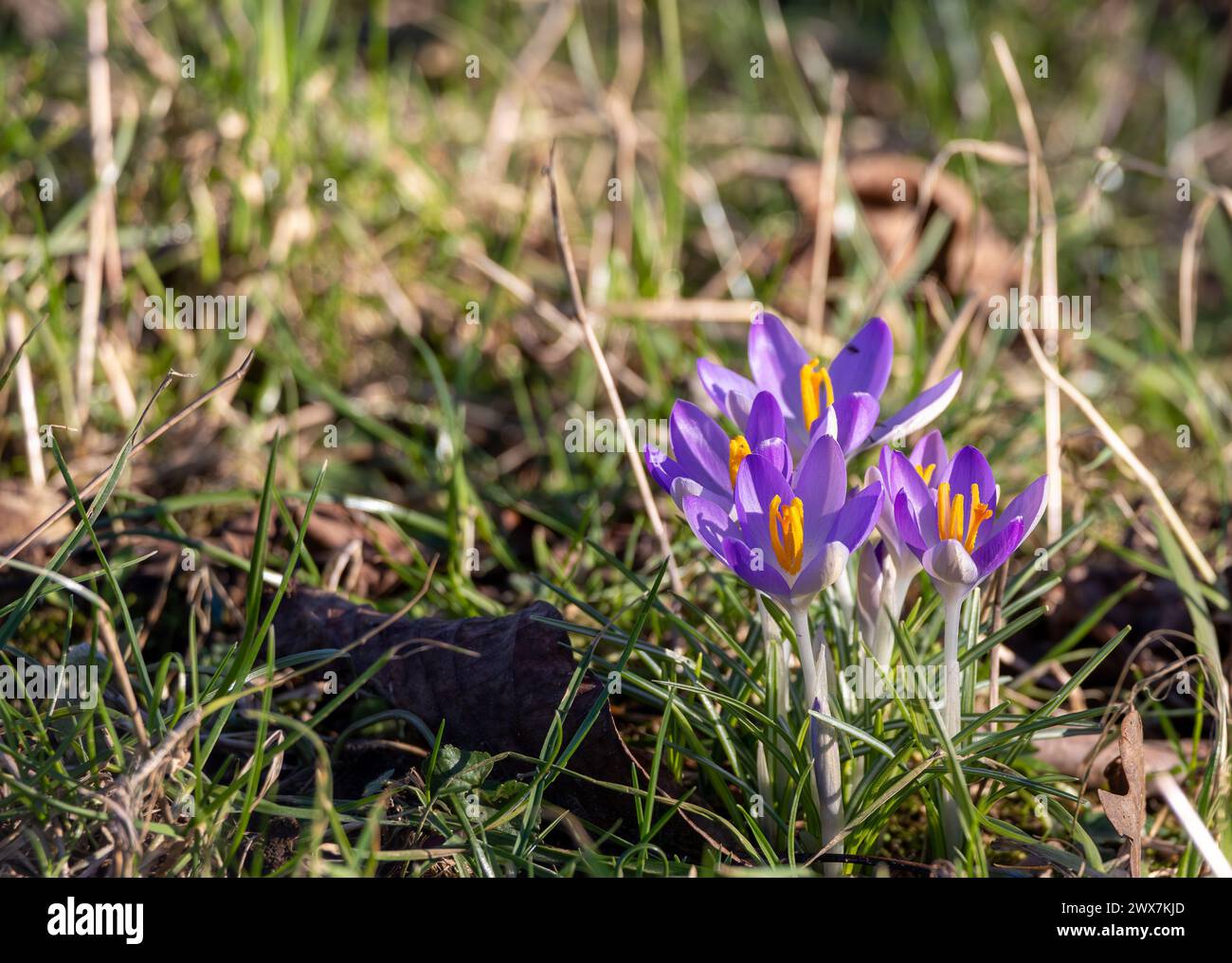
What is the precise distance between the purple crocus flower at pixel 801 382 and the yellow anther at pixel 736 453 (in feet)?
0.47

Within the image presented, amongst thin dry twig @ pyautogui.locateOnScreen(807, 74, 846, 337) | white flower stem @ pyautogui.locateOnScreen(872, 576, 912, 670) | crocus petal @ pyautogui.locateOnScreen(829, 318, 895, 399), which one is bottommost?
white flower stem @ pyautogui.locateOnScreen(872, 576, 912, 670)

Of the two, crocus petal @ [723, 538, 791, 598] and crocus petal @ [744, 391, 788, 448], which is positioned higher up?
crocus petal @ [744, 391, 788, 448]

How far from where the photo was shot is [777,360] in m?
1.62

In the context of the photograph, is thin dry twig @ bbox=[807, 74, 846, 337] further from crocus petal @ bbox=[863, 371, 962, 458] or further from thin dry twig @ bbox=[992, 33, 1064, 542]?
crocus petal @ bbox=[863, 371, 962, 458]

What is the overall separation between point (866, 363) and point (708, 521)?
42cm

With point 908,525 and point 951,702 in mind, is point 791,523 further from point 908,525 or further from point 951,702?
point 951,702

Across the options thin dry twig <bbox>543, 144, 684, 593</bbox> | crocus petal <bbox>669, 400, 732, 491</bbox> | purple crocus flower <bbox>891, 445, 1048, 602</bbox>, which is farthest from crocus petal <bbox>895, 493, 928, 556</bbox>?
thin dry twig <bbox>543, 144, 684, 593</bbox>

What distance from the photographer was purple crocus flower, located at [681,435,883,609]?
130 centimetres

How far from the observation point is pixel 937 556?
1.34m

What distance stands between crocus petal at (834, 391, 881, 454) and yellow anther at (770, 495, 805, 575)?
18 centimetres

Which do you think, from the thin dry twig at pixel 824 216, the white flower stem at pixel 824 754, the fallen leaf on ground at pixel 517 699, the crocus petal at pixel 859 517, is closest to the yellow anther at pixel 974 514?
the crocus petal at pixel 859 517

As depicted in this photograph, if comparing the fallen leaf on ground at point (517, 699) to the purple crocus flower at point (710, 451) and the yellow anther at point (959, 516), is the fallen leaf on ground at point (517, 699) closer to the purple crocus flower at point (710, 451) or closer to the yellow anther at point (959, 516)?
the purple crocus flower at point (710, 451)

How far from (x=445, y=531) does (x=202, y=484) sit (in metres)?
0.68

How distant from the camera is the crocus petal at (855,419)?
4.69 ft
